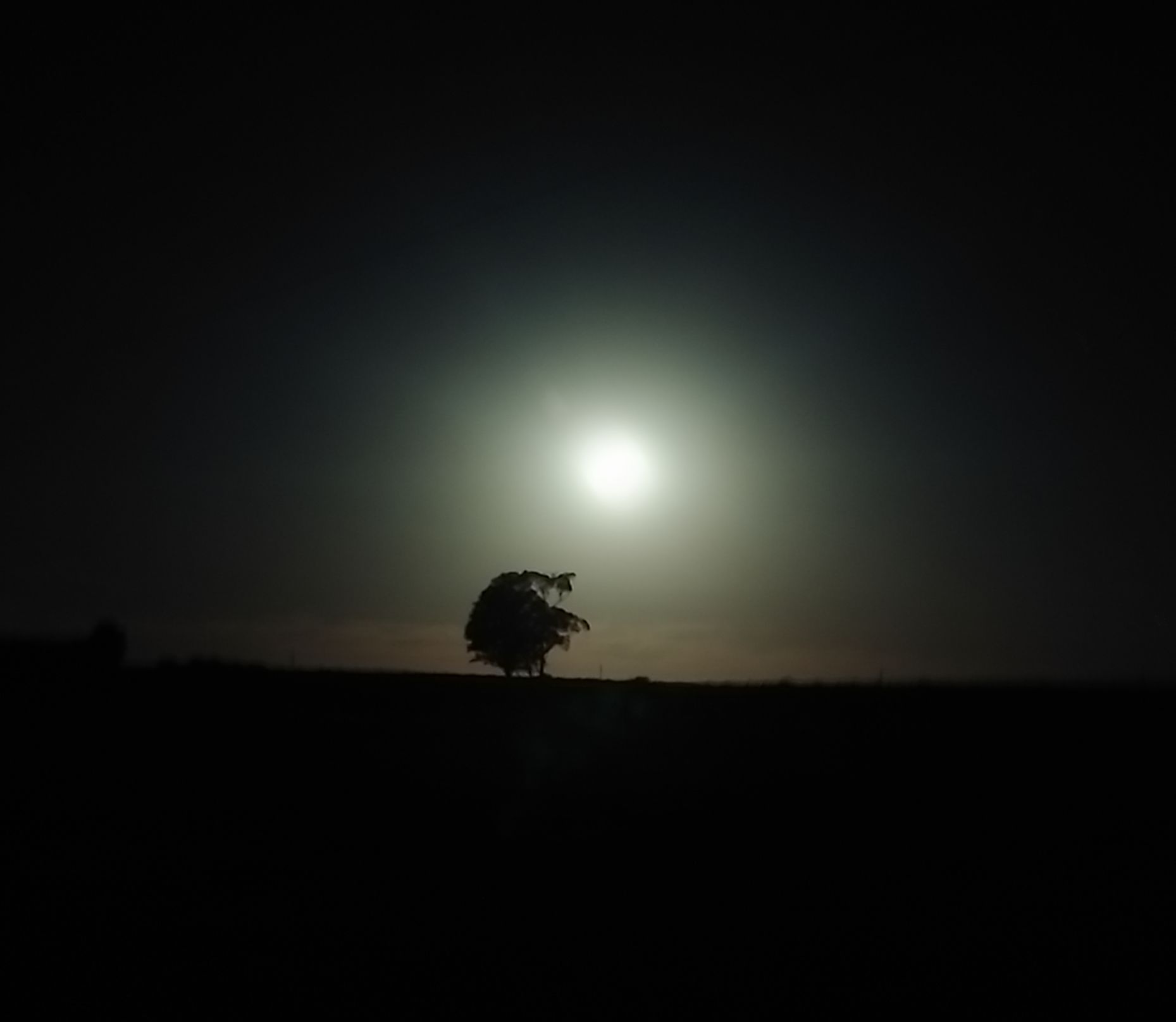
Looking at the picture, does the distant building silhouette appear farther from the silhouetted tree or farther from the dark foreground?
the silhouetted tree

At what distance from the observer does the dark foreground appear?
38.5 feet

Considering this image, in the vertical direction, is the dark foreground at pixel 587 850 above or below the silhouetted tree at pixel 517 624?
below

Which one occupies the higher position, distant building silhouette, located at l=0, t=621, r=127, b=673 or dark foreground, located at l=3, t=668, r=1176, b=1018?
distant building silhouette, located at l=0, t=621, r=127, b=673

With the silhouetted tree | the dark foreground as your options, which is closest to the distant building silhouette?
the dark foreground

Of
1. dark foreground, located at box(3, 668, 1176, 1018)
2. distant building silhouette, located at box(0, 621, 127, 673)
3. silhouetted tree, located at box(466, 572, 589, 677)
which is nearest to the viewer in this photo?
dark foreground, located at box(3, 668, 1176, 1018)

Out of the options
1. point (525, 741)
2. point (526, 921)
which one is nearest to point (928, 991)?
point (526, 921)

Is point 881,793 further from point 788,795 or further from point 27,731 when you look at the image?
point 27,731

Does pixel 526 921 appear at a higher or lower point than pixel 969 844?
lower

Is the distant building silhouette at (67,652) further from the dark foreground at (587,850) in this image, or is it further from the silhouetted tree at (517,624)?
the silhouetted tree at (517,624)

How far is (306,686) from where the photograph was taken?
23.2 meters

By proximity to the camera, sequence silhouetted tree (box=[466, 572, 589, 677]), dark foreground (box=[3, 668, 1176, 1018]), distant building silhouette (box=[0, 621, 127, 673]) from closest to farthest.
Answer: dark foreground (box=[3, 668, 1176, 1018]) < distant building silhouette (box=[0, 621, 127, 673]) < silhouetted tree (box=[466, 572, 589, 677])

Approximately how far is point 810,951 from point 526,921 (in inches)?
137

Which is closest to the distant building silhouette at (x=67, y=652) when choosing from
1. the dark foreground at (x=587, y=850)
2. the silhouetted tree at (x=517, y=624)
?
the dark foreground at (x=587, y=850)

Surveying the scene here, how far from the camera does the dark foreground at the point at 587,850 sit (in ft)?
38.5
